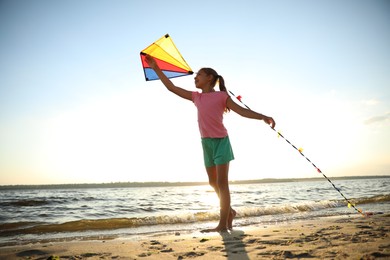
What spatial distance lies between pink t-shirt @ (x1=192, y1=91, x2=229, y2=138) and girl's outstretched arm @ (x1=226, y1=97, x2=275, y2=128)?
10 centimetres

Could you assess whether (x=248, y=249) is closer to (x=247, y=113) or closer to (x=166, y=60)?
(x=247, y=113)

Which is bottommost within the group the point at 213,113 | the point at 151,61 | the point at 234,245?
the point at 234,245

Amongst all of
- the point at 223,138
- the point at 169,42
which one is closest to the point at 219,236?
the point at 223,138

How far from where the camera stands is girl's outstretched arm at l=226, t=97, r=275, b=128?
3.76 metres

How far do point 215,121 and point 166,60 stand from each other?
1465 mm

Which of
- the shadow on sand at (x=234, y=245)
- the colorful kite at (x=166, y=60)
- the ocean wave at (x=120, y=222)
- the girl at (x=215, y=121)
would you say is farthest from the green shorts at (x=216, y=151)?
the ocean wave at (x=120, y=222)

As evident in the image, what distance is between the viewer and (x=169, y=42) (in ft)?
15.4

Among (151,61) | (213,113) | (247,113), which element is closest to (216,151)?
(213,113)

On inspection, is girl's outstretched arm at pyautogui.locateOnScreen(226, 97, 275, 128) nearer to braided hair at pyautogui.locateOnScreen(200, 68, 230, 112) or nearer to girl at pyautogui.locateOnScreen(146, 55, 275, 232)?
girl at pyautogui.locateOnScreen(146, 55, 275, 232)

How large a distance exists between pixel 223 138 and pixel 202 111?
1.69ft

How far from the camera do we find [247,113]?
3.90 metres

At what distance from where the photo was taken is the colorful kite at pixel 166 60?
15.1ft

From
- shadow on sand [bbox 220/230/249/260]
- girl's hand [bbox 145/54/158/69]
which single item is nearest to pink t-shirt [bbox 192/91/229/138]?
girl's hand [bbox 145/54/158/69]

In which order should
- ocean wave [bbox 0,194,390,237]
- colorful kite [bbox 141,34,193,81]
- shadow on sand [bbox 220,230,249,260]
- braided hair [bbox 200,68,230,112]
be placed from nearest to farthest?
shadow on sand [bbox 220,230,249,260] < braided hair [bbox 200,68,230,112] < colorful kite [bbox 141,34,193,81] < ocean wave [bbox 0,194,390,237]
